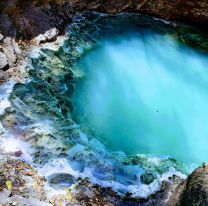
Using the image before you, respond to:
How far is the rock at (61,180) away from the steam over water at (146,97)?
66.3 inches

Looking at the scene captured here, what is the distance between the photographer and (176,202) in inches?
232

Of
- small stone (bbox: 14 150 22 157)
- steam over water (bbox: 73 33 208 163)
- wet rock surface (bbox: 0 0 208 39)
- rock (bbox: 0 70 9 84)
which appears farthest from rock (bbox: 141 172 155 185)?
wet rock surface (bbox: 0 0 208 39)

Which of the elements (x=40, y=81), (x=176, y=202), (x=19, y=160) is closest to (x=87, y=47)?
(x=40, y=81)

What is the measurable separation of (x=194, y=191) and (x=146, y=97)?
4.57 metres

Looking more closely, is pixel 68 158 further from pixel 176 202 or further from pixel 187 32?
pixel 187 32

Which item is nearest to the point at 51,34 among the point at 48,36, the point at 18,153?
the point at 48,36

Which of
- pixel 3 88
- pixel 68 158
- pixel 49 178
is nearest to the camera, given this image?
pixel 49 178

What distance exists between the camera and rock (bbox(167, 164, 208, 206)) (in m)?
5.18

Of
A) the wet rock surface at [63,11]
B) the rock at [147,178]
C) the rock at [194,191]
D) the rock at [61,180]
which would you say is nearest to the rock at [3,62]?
the wet rock surface at [63,11]

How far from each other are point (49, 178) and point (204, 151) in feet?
13.9

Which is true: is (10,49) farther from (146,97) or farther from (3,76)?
(146,97)

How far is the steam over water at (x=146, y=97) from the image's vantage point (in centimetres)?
837

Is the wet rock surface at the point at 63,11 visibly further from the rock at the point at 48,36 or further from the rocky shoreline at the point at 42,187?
the rocky shoreline at the point at 42,187

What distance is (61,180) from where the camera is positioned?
6.46m
